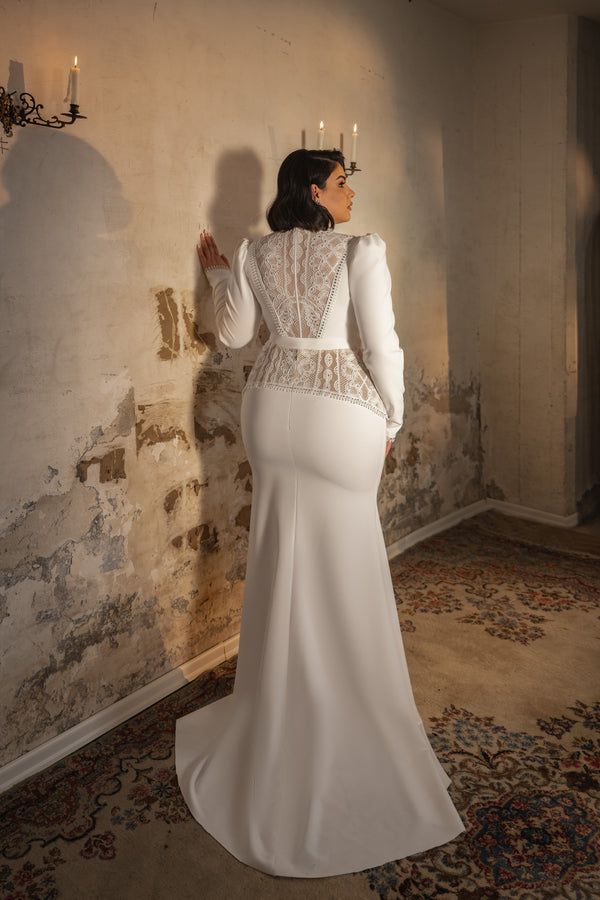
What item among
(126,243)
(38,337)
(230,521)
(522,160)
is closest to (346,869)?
(230,521)

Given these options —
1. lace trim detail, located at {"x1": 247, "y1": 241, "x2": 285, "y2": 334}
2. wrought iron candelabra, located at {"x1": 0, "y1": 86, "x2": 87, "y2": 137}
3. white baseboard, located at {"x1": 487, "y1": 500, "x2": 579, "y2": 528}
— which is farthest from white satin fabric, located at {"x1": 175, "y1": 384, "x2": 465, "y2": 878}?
white baseboard, located at {"x1": 487, "y1": 500, "x2": 579, "y2": 528}

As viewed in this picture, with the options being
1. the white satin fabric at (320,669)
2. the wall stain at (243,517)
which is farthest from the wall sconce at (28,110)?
the wall stain at (243,517)

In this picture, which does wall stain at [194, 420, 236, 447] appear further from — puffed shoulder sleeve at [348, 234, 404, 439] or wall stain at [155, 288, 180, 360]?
puffed shoulder sleeve at [348, 234, 404, 439]

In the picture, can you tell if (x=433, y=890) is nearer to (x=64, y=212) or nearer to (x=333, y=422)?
(x=333, y=422)

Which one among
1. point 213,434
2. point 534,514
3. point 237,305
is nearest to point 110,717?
point 213,434

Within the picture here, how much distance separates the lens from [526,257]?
4.56m

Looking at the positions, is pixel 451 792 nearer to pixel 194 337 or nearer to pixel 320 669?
pixel 320 669

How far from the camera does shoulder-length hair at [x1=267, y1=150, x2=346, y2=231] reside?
2334 millimetres

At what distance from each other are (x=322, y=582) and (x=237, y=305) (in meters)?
0.91

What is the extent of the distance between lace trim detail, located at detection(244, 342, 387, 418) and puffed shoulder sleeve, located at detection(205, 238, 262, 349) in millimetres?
235

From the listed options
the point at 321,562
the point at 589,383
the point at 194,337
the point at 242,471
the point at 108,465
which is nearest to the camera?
the point at 321,562

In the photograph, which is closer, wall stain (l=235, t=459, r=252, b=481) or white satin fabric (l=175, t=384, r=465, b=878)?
white satin fabric (l=175, t=384, r=465, b=878)

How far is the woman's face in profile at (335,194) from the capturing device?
7.70ft

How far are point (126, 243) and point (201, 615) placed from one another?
1.42 metres
